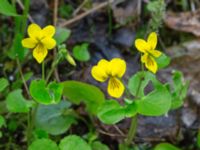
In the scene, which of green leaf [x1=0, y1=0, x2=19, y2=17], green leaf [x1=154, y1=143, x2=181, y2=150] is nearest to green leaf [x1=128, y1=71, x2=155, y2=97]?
green leaf [x1=154, y1=143, x2=181, y2=150]

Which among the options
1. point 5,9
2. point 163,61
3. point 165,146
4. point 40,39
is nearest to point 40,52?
point 40,39

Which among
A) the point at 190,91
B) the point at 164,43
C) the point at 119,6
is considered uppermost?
the point at 119,6

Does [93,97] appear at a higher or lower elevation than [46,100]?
lower

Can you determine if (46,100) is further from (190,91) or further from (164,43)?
(164,43)

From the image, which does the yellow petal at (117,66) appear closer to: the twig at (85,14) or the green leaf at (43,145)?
the green leaf at (43,145)

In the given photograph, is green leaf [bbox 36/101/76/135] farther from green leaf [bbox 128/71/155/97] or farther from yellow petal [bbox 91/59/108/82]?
yellow petal [bbox 91/59/108/82]

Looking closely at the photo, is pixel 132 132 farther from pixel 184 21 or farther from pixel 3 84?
pixel 184 21

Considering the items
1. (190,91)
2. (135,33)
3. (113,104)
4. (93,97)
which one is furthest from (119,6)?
(113,104)
